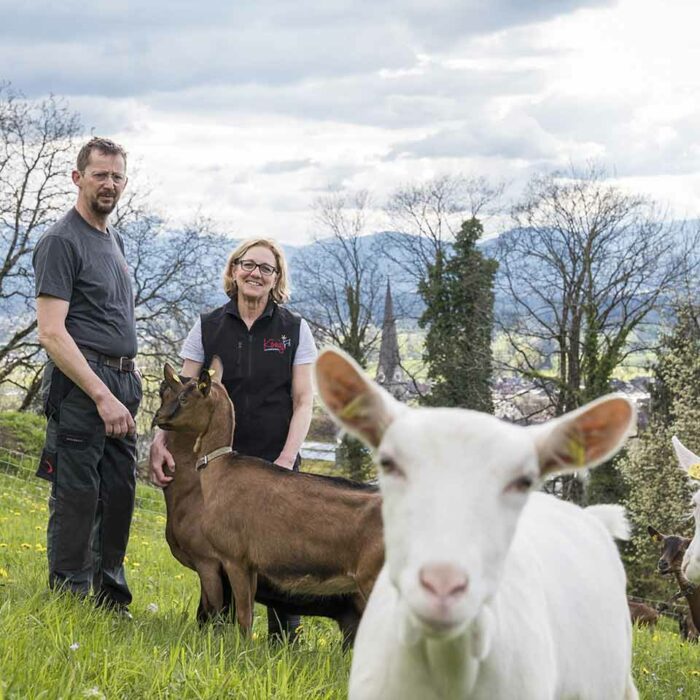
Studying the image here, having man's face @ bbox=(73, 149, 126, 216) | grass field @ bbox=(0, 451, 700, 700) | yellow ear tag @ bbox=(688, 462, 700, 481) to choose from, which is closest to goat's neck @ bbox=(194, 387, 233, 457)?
grass field @ bbox=(0, 451, 700, 700)

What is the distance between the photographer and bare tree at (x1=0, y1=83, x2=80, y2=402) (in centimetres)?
3141

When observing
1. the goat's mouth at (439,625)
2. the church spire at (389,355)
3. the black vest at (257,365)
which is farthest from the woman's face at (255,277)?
the church spire at (389,355)

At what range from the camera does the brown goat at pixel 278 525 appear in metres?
5.54

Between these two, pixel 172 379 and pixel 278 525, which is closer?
pixel 278 525

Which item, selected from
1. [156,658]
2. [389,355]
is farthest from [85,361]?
[389,355]

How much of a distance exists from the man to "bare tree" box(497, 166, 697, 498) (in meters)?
31.3

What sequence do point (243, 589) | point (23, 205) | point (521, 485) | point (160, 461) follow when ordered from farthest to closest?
1. point (23, 205)
2. point (160, 461)
3. point (243, 589)
4. point (521, 485)

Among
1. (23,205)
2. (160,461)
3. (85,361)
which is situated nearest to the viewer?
(85,361)

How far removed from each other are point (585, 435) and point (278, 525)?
3.23 metres

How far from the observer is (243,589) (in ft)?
19.2

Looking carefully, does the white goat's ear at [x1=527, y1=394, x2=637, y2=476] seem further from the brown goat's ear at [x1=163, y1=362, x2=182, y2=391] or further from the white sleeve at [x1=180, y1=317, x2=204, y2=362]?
the white sleeve at [x1=180, y1=317, x2=204, y2=362]

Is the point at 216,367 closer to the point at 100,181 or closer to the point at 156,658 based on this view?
the point at 100,181

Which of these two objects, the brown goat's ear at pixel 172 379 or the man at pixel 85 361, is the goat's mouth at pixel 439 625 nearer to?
the man at pixel 85 361

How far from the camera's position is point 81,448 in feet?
20.8
